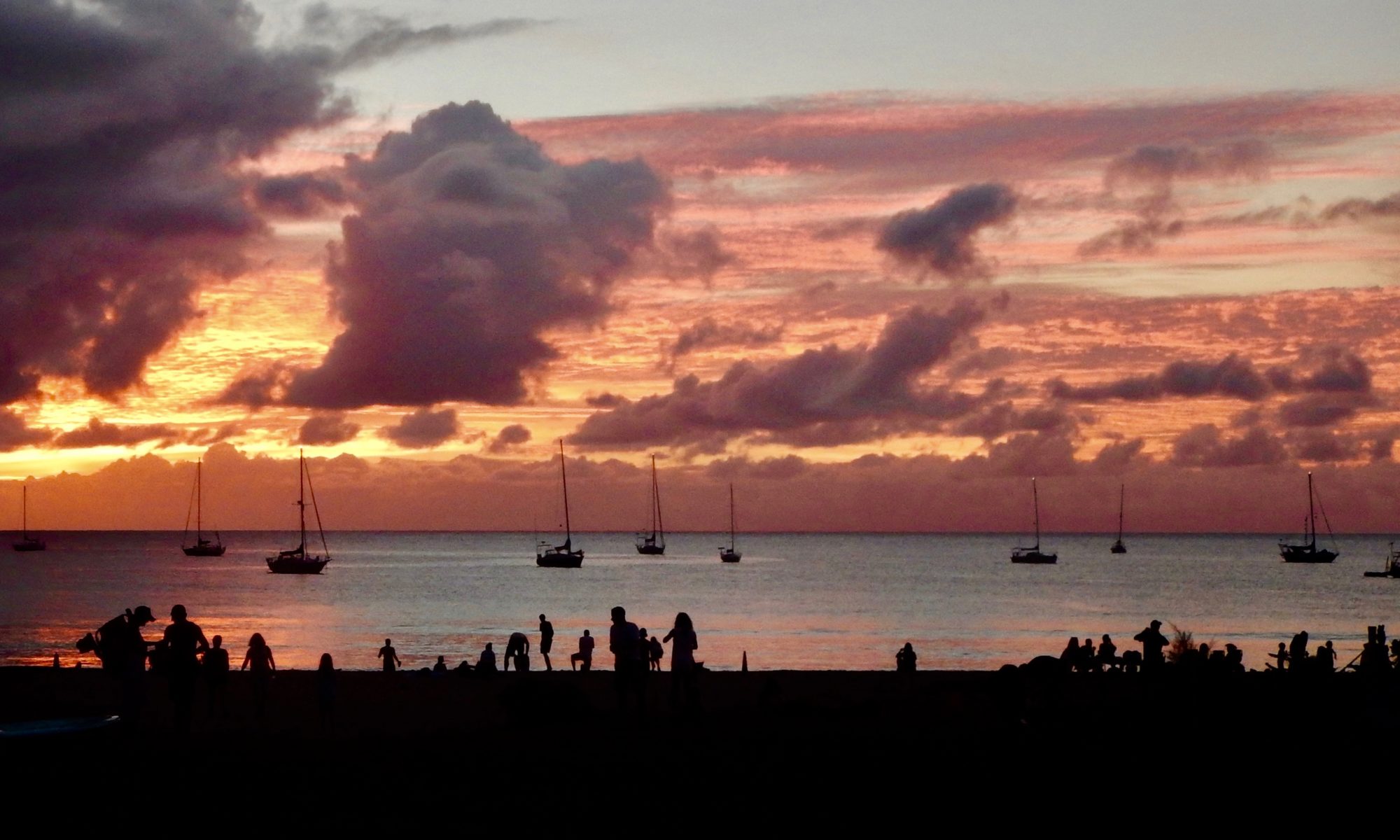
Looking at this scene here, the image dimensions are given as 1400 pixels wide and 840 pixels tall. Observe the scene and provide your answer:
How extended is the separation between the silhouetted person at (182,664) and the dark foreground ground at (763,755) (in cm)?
44

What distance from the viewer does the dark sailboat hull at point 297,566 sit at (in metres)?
149

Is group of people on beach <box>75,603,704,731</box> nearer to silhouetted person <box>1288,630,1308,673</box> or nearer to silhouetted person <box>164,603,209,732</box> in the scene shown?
silhouetted person <box>164,603,209,732</box>

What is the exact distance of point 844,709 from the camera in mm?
21625

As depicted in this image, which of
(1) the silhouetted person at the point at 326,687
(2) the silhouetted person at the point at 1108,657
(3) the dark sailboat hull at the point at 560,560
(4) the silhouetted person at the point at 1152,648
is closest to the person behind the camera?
(1) the silhouetted person at the point at 326,687

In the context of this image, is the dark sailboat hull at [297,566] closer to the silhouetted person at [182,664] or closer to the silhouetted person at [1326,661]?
the silhouetted person at [1326,661]

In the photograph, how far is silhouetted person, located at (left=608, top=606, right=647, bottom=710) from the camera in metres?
21.0

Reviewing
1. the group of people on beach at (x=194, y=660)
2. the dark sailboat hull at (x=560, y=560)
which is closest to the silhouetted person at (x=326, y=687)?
the group of people on beach at (x=194, y=660)

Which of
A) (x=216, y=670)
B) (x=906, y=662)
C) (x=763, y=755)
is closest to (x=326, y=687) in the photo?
(x=216, y=670)

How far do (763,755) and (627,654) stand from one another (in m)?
4.01

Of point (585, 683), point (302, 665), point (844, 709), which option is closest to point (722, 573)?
point (302, 665)

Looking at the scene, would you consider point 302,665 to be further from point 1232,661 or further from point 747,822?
point 747,822

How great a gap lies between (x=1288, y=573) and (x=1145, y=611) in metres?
80.3

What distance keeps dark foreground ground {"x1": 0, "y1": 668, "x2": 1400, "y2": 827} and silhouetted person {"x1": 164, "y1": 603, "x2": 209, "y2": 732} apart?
1.45ft

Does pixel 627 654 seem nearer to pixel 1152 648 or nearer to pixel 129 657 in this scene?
pixel 129 657
